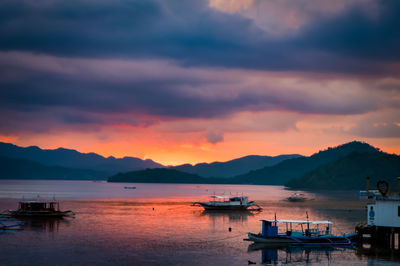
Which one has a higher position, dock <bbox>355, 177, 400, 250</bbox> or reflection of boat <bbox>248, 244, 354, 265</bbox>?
dock <bbox>355, 177, 400, 250</bbox>

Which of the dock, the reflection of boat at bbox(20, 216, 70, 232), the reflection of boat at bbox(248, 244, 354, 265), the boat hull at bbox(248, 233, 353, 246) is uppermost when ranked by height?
the dock

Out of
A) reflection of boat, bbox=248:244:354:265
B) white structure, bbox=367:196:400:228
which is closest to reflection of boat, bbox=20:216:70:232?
reflection of boat, bbox=248:244:354:265

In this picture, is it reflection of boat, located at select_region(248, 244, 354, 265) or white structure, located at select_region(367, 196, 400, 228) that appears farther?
white structure, located at select_region(367, 196, 400, 228)

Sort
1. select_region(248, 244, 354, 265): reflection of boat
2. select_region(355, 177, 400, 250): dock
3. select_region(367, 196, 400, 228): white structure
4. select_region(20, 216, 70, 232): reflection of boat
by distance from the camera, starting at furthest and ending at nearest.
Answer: select_region(20, 216, 70, 232): reflection of boat → select_region(355, 177, 400, 250): dock → select_region(367, 196, 400, 228): white structure → select_region(248, 244, 354, 265): reflection of boat

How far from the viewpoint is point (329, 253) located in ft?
202

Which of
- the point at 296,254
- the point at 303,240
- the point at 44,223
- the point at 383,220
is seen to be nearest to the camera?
the point at 296,254

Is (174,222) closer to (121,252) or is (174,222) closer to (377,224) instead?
(121,252)

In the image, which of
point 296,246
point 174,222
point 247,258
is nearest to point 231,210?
point 174,222

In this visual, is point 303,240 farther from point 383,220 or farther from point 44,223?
point 44,223

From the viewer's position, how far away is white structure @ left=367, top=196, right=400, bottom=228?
6209cm

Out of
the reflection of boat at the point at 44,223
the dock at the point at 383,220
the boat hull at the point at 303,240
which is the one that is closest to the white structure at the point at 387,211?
the dock at the point at 383,220

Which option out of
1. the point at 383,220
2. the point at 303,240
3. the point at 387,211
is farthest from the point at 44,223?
the point at 387,211

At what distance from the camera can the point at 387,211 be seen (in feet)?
207

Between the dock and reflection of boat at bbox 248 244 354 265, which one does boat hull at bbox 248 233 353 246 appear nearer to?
reflection of boat at bbox 248 244 354 265
